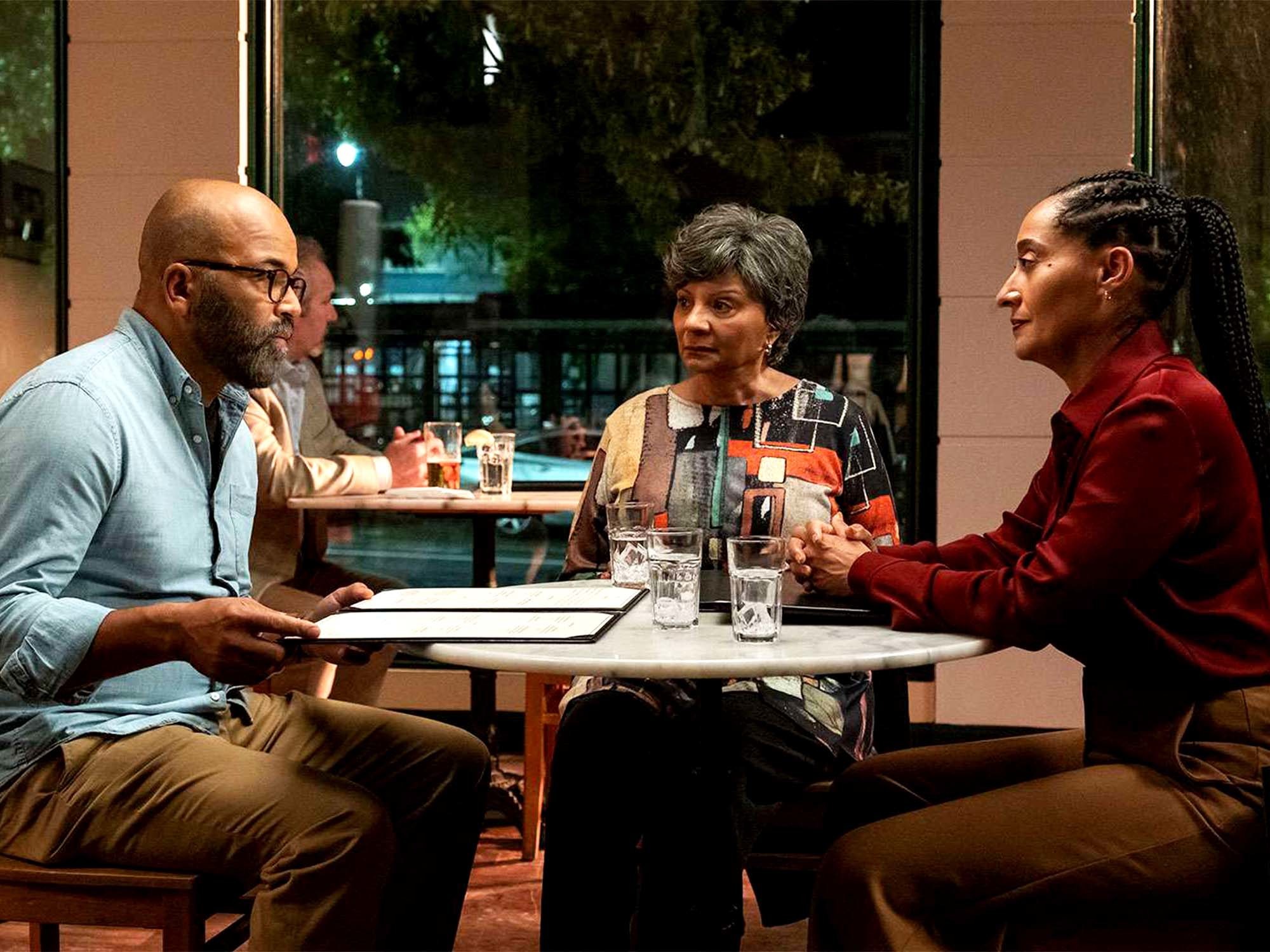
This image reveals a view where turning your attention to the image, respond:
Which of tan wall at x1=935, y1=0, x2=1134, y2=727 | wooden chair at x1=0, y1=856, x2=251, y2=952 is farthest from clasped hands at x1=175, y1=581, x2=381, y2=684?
tan wall at x1=935, y1=0, x2=1134, y2=727

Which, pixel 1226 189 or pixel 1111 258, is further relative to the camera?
pixel 1226 189

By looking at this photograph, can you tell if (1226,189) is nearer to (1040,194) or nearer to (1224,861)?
(1040,194)

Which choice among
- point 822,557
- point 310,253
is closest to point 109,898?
point 822,557

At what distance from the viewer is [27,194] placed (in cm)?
477

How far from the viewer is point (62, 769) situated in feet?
5.81

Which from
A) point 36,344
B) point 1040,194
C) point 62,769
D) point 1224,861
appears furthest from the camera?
point 36,344

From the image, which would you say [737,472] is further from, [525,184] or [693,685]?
[525,184]

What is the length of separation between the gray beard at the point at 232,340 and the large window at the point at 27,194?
9.71ft

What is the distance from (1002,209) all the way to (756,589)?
299 centimetres

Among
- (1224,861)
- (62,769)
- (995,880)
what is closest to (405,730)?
(62,769)

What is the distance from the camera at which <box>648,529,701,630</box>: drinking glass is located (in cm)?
177

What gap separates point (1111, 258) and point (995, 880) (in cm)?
82

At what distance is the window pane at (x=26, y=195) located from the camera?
4719 mm

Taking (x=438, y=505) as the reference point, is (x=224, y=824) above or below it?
below
